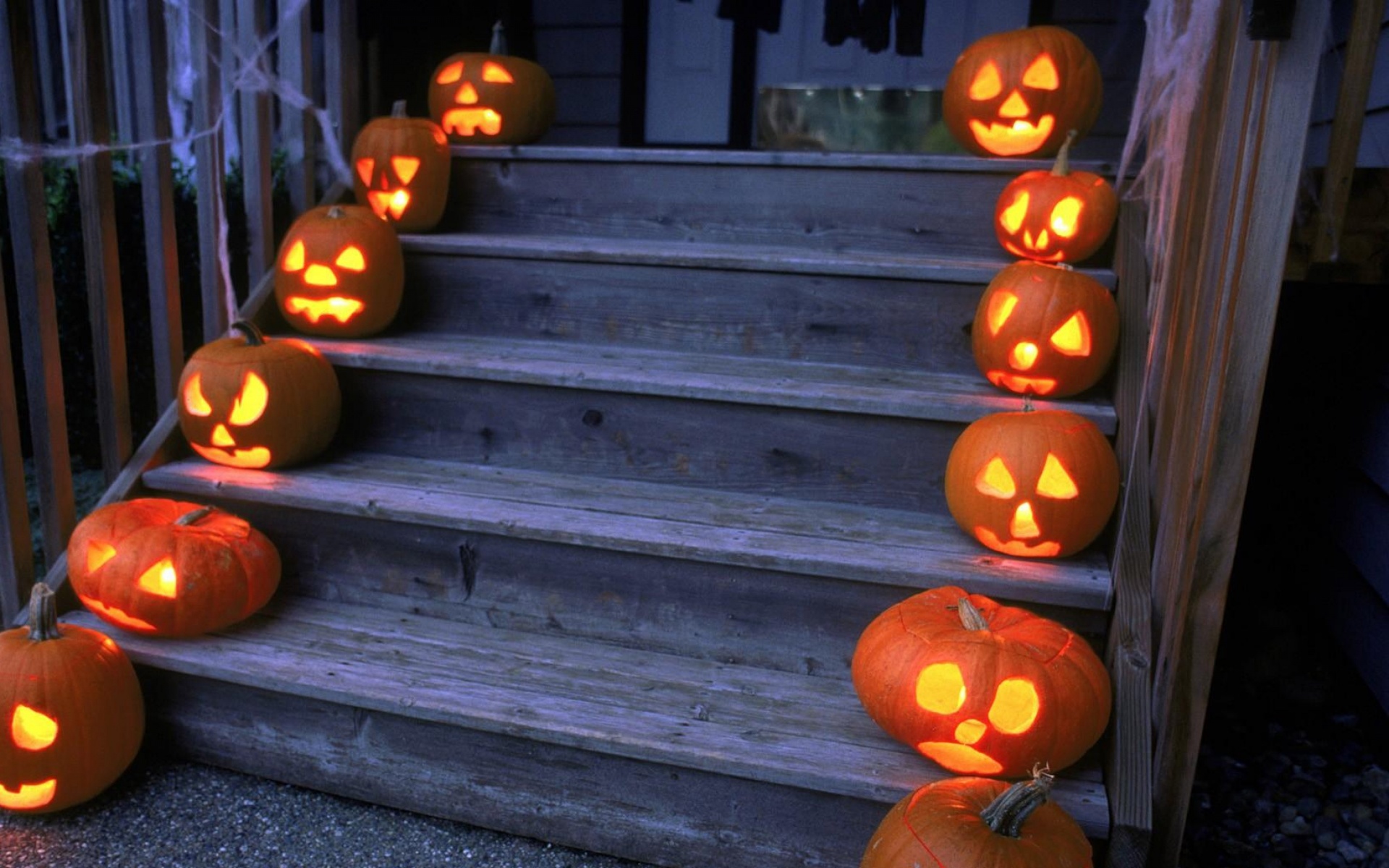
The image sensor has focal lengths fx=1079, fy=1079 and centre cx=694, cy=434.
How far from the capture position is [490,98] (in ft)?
9.50

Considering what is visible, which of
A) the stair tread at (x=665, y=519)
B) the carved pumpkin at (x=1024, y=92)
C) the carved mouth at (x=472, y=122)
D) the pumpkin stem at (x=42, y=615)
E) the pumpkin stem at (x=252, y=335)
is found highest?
the carved pumpkin at (x=1024, y=92)

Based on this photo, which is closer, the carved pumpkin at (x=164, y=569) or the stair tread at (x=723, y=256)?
the carved pumpkin at (x=164, y=569)

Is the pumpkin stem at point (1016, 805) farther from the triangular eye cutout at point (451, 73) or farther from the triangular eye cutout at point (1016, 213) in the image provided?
the triangular eye cutout at point (451, 73)

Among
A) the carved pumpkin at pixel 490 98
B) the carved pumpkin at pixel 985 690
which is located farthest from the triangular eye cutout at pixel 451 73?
the carved pumpkin at pixel 985 690

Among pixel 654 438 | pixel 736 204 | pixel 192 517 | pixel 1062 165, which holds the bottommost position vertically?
pixel 192 517

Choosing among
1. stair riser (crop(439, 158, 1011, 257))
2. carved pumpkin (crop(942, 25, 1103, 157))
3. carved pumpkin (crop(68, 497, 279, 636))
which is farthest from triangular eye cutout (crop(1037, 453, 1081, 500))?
carved pumpkin (crop(68, 497, 279, 636))

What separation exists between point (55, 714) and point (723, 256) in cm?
149

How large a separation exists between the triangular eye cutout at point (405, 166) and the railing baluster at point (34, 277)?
0.76 metres

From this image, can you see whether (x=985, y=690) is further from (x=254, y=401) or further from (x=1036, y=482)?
(x=254, y=401)

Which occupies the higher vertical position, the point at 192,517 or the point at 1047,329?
the point at 1047,329

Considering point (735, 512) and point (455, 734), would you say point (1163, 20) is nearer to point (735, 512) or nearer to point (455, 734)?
point (735, 512)

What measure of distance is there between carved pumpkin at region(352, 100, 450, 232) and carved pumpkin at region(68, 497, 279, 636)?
91 cm

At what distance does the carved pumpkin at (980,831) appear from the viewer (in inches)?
51.3

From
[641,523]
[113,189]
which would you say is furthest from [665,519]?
[113,189]
